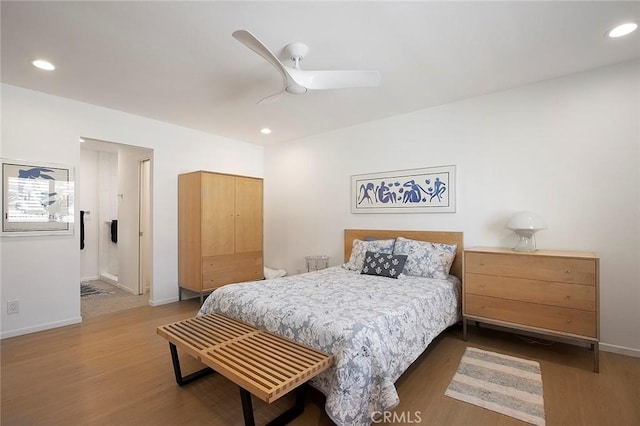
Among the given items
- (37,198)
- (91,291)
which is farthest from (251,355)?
(91,291)

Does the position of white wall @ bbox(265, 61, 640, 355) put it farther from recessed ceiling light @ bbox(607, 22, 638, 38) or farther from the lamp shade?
recessed ceiling light @ bbox(607, 22, 638, 38)

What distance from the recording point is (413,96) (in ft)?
10.7

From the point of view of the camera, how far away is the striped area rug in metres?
1.87

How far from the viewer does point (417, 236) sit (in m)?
3.60

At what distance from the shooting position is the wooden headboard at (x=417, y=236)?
3318mm

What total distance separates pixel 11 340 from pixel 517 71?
17.6 feet

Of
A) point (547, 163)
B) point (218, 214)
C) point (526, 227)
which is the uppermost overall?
point (547, 163)

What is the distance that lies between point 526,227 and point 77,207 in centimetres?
468

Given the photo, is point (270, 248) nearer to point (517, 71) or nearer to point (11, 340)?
point (11, 340)

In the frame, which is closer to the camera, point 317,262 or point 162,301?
point 162,301

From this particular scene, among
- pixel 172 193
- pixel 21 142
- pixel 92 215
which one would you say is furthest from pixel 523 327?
pixel 92 215

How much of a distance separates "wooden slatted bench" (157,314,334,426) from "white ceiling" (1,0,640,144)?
209cm

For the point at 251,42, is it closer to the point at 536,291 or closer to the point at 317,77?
the point at 317,77

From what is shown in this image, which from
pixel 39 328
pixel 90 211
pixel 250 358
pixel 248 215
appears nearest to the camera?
pixel 250 358
